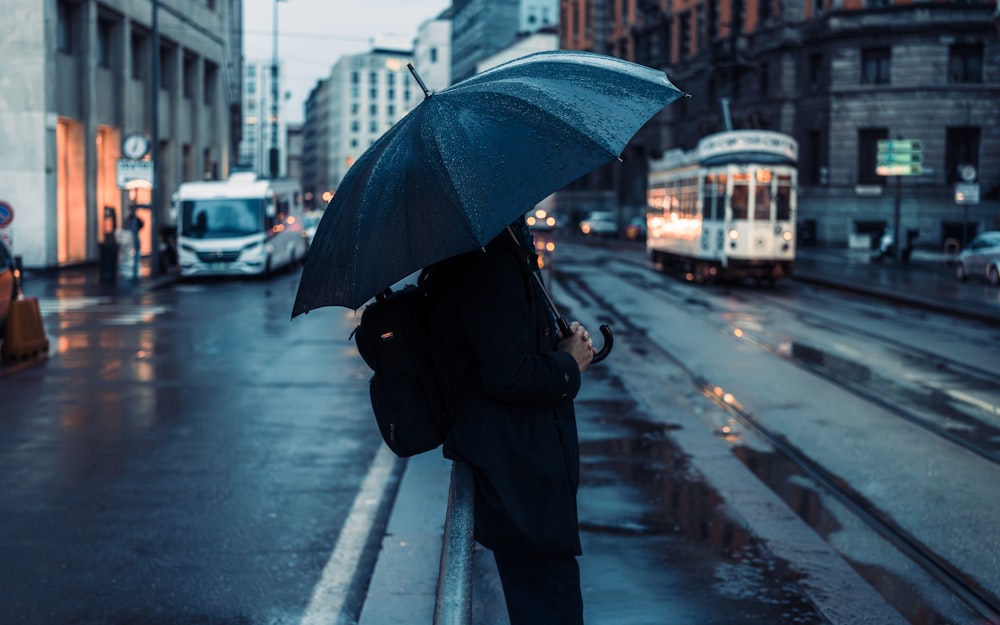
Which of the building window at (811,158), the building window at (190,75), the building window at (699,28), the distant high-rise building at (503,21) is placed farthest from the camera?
the distant high-rise building at (503,21)

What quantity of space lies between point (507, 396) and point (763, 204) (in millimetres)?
26959

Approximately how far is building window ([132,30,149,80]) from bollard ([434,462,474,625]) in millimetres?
42093

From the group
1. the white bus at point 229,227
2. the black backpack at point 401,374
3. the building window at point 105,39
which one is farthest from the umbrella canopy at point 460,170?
the building window at point 105,39

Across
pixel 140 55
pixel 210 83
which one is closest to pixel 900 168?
pixel 140 55

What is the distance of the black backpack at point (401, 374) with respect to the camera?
3.43 meters

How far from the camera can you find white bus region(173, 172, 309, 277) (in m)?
32.0

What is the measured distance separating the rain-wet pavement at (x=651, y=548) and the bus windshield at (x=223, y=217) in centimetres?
2352

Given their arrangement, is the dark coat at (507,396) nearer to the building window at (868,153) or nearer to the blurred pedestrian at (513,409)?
the blurred pedestrian at (513,409)

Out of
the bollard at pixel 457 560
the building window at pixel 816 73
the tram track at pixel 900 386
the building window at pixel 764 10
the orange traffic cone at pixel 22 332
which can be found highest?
the building window at pixel 764 10

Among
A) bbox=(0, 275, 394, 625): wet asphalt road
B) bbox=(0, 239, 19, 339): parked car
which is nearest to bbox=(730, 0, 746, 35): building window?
bbox=(0, 275, 394, 625): wet asphalt road

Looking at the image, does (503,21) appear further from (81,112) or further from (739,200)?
(739,200)

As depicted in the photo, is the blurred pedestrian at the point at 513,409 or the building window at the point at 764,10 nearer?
the blurred pedestrian at the point at 513,409

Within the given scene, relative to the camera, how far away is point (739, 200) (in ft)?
96.4

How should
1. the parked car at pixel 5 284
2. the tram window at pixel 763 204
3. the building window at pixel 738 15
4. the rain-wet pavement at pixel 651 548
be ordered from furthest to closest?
1. the building window at pixel 738 15
2. the tram window at pixel 763 204
3. the parked car at pixel 5 284
4. the rain-wet pavement at pixel 651 548
